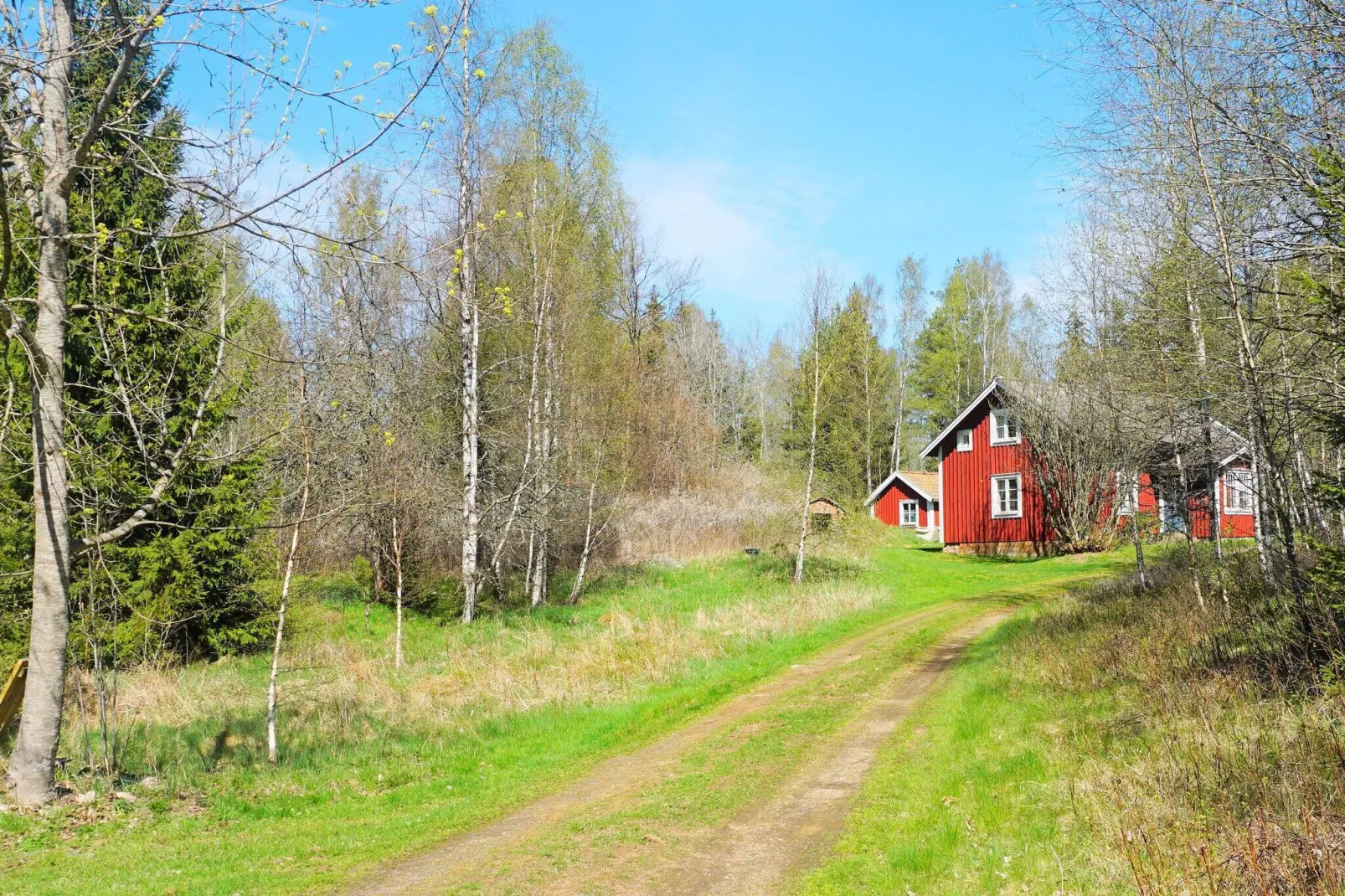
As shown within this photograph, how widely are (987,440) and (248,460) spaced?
28795mm

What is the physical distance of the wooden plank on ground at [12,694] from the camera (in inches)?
349

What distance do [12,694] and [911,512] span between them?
43.4 meters

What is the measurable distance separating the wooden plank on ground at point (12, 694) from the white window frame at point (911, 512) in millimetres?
42838

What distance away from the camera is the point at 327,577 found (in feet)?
85.9

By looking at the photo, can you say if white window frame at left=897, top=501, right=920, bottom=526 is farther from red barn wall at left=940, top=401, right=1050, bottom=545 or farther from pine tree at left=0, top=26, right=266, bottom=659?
pine tree at left=0, top=26, right=266, bottom=659

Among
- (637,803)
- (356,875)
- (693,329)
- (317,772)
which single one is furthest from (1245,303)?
(693,329)

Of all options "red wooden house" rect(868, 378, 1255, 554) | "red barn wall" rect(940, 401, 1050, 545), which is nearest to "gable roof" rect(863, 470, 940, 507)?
"red wooden house" rect(868, 378, 1255, 554)

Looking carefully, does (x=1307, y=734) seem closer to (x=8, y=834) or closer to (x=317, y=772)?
(x=317, y=772)

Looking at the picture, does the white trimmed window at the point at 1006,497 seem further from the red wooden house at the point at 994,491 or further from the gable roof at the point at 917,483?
the gable roof at the point at 917,483

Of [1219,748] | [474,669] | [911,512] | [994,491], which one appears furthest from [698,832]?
[911,512]

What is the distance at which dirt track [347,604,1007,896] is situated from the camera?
6.12 metres

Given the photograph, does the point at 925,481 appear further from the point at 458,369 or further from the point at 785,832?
the point at 785,832

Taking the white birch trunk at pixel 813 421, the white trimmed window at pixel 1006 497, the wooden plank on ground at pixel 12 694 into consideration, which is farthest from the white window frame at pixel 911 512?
the wooden plank on ground at pixel 12 694

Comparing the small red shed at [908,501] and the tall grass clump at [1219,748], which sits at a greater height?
the small red shed at [908,501]
